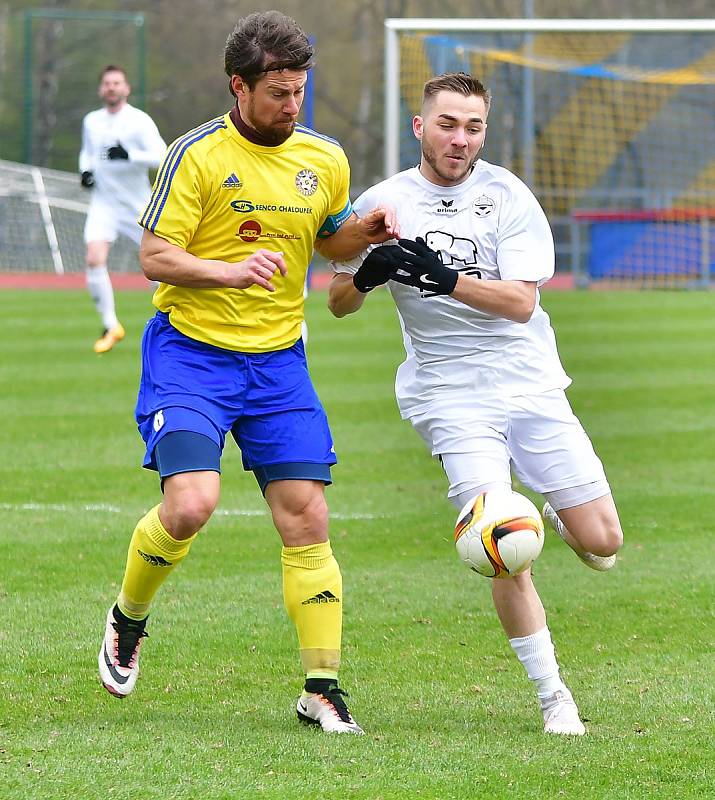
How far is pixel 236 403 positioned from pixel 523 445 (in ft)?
3.22

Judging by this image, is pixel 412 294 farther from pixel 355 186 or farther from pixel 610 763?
pixel 355 186

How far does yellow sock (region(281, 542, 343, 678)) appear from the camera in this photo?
186 inches

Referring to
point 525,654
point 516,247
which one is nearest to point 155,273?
point 516,247

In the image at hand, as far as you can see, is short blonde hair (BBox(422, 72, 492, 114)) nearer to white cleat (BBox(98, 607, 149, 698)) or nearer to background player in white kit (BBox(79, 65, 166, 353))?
white cleat (BBox(98, 607, 149, 698))

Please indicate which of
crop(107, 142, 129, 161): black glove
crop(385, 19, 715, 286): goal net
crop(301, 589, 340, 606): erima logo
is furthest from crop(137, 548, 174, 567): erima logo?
crop(385, 19, 715, 286): goal net

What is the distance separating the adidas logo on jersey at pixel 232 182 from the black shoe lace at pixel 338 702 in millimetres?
1671

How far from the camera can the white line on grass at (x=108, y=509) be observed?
26.4 ft

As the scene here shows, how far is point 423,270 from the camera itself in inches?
182

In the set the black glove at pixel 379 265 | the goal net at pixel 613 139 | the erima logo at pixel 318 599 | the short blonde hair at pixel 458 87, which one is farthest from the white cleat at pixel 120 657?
the goal net at pixel 613 139

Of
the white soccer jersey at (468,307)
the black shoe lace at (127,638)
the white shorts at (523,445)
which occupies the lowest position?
the black shoe lace at (127,638)

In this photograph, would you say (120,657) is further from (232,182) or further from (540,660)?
(232,182)

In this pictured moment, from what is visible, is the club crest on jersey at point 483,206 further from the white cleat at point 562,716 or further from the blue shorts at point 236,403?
the white cleat at point 562,716

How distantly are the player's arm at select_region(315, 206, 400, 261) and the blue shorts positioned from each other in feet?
Answer: 1.43

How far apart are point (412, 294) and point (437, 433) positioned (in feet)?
1.62
